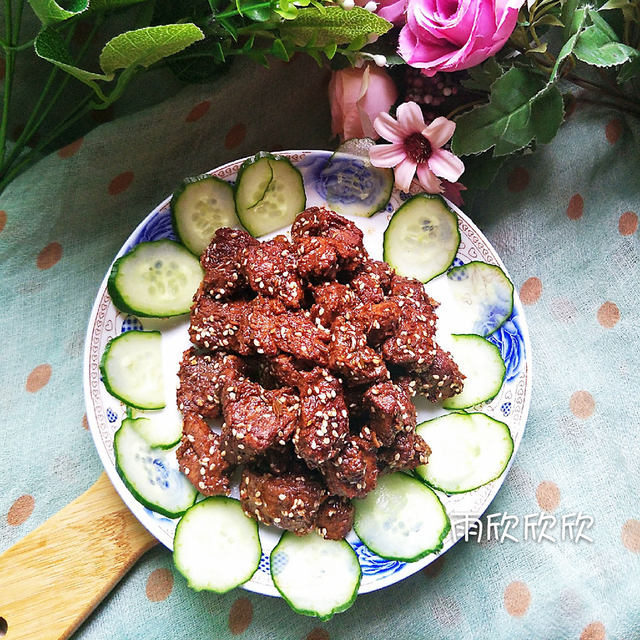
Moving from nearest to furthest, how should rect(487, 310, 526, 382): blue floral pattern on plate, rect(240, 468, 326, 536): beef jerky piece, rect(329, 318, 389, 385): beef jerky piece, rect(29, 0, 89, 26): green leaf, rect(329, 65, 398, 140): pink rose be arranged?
rect(29, 0, 89, 26): green leaf < rect(329, 318, 389, 385): beef jerky piece < rect(240, 468, 326, 536): beef jerky piece < rect(329, 65, 398, 140): pink rose < rect(487, 310, 526, 382): blue floral pattern on plate

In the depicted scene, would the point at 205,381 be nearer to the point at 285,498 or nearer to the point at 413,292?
the point at 285,498

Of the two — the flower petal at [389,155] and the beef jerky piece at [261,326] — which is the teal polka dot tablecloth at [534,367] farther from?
the beef jerky piece at [261,326]

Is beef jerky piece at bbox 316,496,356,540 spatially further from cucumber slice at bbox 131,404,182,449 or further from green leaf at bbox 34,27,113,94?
green leaf at bbox 34,27,113,94

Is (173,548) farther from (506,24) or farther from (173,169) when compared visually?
(506,24)

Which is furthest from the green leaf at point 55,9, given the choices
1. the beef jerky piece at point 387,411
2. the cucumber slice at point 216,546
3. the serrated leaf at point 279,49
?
the cucumber slice at point 216,546

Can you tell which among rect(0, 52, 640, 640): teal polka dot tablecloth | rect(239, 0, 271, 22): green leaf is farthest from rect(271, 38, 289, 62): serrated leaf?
rect(0, 52, 640, 640): teal polka dot tablecloth

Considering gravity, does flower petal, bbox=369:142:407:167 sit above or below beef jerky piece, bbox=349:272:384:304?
above
